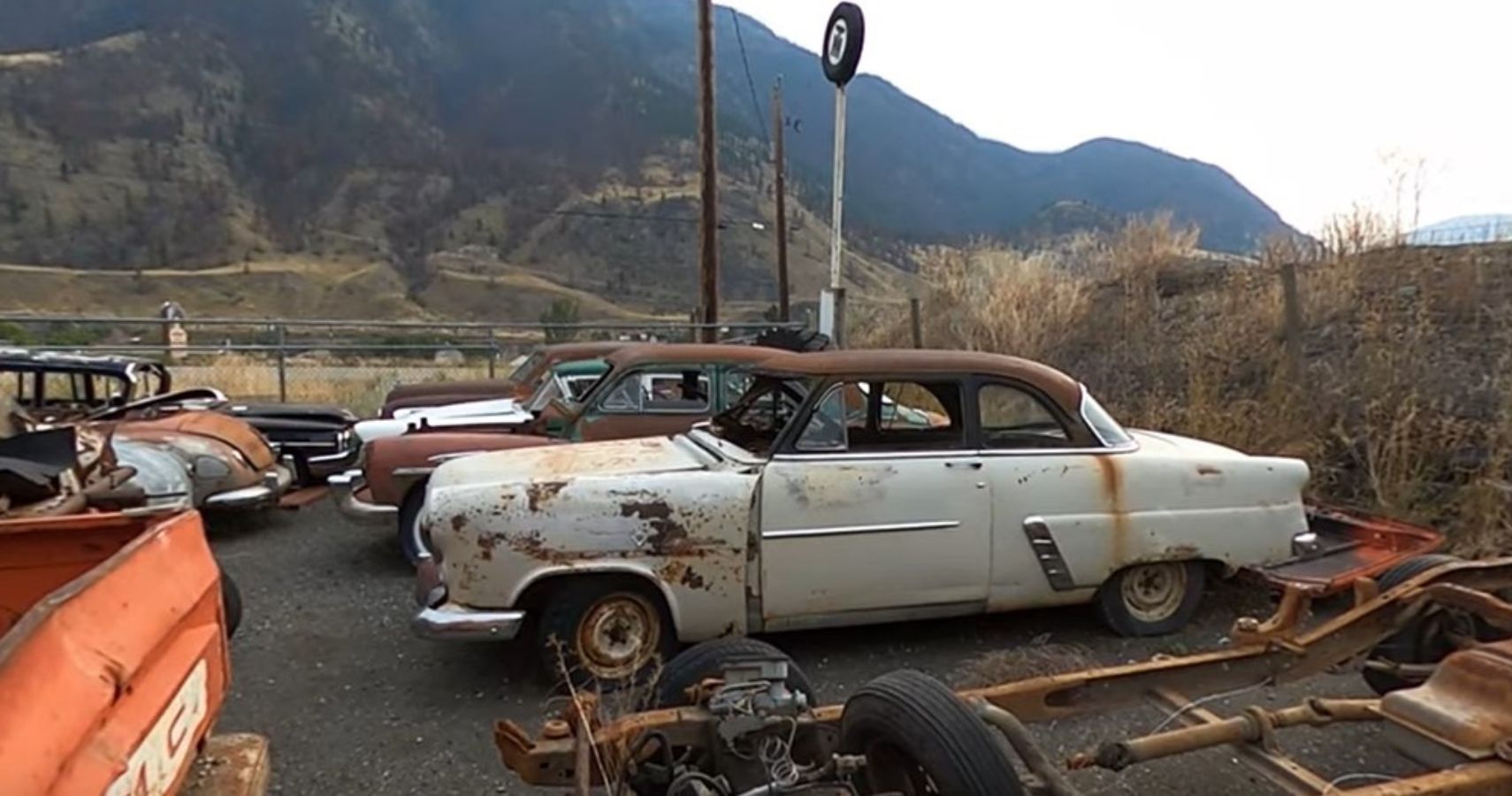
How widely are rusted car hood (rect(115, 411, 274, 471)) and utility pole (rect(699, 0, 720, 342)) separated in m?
6.96

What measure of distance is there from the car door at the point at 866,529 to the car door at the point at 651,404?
7.48 feet

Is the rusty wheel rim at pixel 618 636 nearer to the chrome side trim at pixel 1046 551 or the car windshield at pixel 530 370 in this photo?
the chrome side trim at pixel 1046 551

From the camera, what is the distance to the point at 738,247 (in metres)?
70.6

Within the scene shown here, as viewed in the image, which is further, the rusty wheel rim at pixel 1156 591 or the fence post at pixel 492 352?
the fence post at pixel 492 352

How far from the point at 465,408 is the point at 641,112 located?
10665 centimetres

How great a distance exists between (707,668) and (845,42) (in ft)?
32.2

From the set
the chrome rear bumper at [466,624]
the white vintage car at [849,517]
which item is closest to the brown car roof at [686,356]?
the white vintage car at [849,517]

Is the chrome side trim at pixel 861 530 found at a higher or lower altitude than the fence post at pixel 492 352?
lower

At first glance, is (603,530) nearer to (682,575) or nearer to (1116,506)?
(682,575)

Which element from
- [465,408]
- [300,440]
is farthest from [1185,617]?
[300,440]

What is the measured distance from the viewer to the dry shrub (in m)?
4.36

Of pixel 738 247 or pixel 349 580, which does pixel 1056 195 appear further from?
pixel 349 580

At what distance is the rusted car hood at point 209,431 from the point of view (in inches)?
275

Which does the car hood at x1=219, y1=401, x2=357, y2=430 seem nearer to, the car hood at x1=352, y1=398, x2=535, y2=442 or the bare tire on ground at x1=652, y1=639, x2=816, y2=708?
the car hood at x1=352, y1=398, x2=535, y2=442
